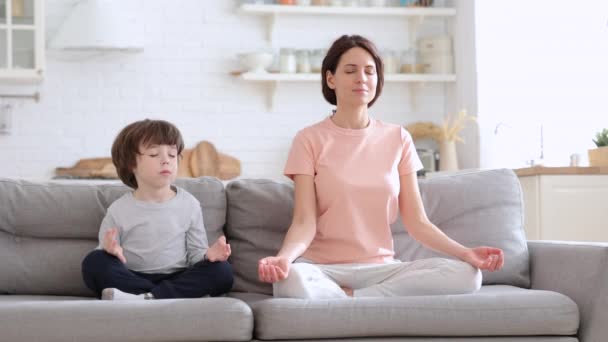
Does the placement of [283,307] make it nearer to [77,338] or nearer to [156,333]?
[156,333]

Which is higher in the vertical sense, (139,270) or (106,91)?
(106,91)

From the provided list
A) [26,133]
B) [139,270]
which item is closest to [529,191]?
[139,270]

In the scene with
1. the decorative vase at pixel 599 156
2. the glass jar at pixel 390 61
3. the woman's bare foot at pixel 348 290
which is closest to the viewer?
the woman's bare foot at pixel 348 290

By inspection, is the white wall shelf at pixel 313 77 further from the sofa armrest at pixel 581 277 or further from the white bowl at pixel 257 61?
the sofa armrest at pixel 581 277

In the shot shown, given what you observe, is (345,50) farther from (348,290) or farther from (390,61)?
(390,61)

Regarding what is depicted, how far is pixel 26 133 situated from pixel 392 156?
3.40m

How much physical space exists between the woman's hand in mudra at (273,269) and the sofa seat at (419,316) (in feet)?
0.21

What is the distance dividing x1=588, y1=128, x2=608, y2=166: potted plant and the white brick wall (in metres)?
1.70

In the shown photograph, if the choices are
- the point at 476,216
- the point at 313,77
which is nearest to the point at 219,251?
the point at 476,216

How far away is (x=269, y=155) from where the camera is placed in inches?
231

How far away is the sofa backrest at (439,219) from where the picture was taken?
2.97m

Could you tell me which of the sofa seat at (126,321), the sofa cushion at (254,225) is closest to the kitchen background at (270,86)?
the sofa cushion at (254,225)

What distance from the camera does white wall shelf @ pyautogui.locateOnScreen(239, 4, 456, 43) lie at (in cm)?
573

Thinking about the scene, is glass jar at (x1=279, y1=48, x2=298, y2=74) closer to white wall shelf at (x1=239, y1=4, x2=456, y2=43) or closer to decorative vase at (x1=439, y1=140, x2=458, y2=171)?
white wall shelf at (x1=239, y1=4, x2=456, y2=43)
